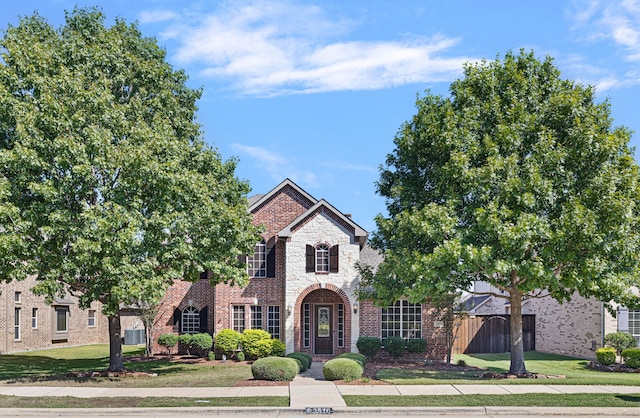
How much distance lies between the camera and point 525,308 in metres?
38.8

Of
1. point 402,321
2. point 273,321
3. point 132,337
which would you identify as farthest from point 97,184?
point 132,337

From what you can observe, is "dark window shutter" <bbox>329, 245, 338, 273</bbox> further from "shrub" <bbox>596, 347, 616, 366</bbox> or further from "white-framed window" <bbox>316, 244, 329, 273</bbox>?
"shrub" <bbox>596, 347, 616, 366</bbox>

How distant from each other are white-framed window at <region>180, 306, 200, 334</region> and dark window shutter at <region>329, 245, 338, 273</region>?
714 cm

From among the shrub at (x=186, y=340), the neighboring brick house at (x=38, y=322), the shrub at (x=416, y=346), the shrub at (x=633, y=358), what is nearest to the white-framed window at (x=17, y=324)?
the neighboring brick house at (x=38, y=322)

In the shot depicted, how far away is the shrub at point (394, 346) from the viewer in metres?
29.3

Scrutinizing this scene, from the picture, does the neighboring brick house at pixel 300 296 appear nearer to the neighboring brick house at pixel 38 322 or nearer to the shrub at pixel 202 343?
the shrub at pixel 202 343

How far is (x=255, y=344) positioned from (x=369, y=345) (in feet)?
16.9

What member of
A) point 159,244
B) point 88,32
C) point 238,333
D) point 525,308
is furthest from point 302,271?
point 525,308

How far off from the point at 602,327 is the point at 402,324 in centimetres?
924

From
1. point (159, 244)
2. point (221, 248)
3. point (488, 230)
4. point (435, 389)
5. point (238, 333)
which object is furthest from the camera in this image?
point (238, 333)

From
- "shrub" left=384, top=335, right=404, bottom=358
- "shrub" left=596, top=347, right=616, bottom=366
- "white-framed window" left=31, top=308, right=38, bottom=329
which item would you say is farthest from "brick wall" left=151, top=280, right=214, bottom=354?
"shrub" left=596, top=347, right=616, bottom=366

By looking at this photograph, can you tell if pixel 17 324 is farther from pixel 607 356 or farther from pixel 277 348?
pixel 607 356

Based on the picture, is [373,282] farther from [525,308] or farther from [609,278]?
[525,308]

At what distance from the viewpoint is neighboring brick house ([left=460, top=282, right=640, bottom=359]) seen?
29.8 meters
